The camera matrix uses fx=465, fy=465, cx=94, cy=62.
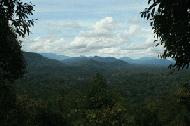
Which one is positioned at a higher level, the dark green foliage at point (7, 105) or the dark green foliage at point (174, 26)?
the dark green foliage at point (174, 26)

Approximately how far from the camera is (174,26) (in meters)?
18.9

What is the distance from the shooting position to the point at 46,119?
3354 inches

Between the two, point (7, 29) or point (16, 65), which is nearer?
point (7, 29)

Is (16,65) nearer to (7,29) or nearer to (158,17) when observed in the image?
(7,29)

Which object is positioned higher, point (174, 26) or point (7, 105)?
point (174, 26)

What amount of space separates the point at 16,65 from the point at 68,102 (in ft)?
409

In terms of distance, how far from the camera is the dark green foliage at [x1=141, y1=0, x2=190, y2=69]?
18578 millimetres

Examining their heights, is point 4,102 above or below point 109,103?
above

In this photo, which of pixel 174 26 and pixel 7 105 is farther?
pixel 7 105

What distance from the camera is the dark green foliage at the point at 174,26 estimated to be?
18.6 m

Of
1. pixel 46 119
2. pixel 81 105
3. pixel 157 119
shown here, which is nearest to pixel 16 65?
pixel 81 105

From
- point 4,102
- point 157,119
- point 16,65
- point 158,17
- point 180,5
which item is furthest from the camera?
point 157,119

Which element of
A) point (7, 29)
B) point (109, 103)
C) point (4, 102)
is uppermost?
point (7, 29)

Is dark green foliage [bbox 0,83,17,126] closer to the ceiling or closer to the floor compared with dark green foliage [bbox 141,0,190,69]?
closer to the floor
